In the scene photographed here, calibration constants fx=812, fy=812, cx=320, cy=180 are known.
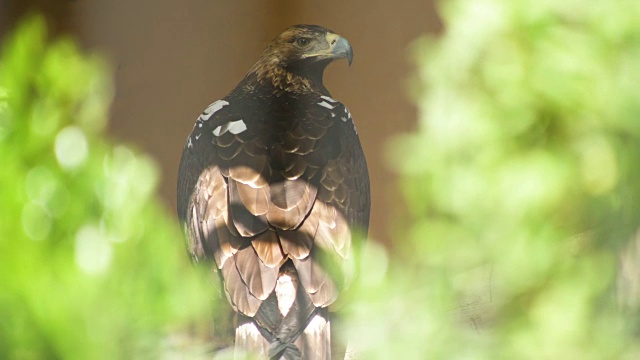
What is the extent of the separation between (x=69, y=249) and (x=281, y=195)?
79 cm

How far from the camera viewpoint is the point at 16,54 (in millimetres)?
628

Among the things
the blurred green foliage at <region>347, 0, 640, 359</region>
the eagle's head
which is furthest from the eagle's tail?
the eagle's head

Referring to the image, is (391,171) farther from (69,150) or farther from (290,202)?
(69,150)

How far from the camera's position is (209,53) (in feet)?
4.79

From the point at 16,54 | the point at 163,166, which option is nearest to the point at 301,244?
the point at 163,166

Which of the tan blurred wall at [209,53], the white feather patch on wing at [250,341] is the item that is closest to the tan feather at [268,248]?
the white feather patch on wing at [250,341]

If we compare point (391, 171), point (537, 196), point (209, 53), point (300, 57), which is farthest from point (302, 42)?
point (537, 196)

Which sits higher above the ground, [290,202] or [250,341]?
[290,202]

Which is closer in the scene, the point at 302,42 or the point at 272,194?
the point at 272,194

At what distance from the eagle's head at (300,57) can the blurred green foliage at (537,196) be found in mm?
422

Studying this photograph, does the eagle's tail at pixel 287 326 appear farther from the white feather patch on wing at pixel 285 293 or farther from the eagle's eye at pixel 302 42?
the eagle's eye at pixel 302 42

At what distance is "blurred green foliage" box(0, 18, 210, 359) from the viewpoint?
551mm

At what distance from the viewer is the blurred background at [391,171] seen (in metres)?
0.60

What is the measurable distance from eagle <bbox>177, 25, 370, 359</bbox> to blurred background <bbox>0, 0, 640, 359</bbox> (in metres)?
0.03
